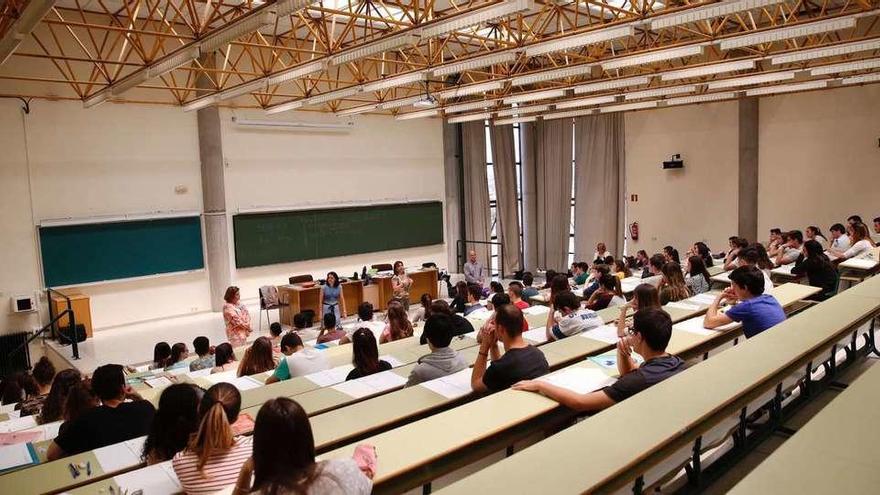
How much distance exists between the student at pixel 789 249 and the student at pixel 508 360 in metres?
7.09

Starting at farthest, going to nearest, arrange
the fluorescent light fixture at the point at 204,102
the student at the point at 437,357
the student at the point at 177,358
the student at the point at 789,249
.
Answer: the student at the point at 789,249 < the fluorescent light fixture at the point at 204,102 < the student at the point at 177,358 < the student at the point at 437,357

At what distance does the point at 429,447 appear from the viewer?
100 inches

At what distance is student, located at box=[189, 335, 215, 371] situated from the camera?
20.5 feet

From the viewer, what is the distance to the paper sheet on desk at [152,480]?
2.53 meters

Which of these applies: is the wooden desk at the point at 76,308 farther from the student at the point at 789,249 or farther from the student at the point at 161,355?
the student at the point at 789,249

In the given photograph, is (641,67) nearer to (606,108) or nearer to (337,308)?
(606,108)

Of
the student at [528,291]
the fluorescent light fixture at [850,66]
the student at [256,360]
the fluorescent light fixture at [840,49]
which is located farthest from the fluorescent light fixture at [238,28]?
the fluorescent light fixture at [850,66]

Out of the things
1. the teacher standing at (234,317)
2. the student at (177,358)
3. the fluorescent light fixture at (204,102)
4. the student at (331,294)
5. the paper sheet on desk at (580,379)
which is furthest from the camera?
the student at (331,294)

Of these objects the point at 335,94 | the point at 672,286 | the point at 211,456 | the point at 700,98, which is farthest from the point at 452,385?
the point at 700,98

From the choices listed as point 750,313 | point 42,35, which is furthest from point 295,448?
point 42,35

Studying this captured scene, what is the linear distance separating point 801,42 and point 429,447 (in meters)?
11.7

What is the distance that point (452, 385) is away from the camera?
3566 mm

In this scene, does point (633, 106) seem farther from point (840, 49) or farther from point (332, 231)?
point (332, 231)

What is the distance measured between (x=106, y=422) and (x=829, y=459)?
3450 millimetres
